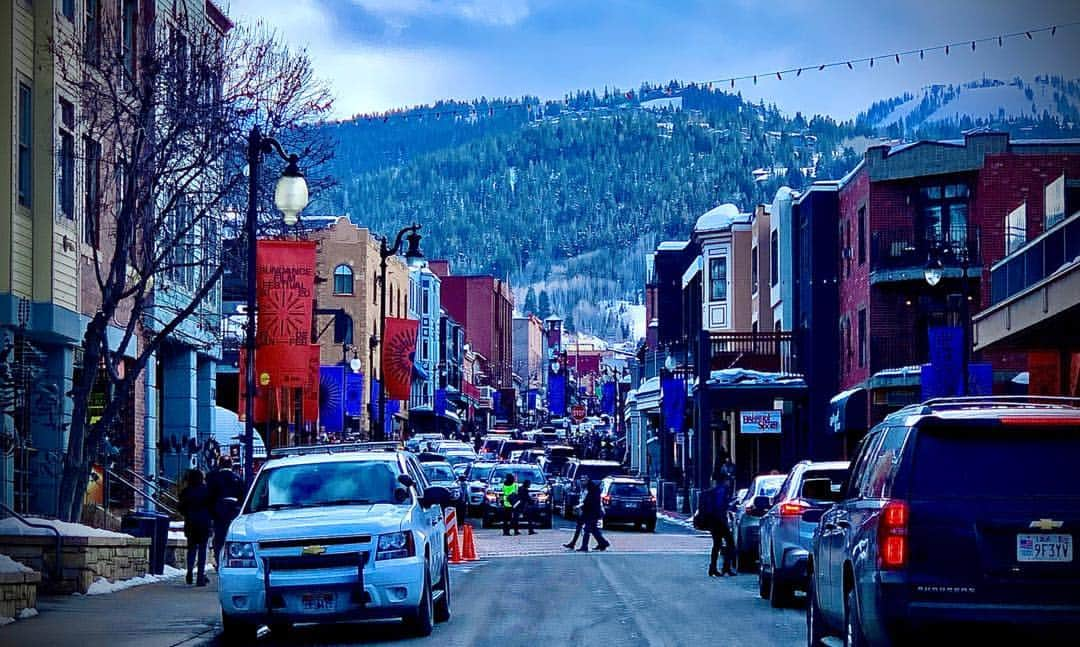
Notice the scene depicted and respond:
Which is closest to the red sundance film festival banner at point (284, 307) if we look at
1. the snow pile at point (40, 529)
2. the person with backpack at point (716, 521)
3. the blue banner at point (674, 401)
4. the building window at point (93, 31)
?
the building window at point (93, 31)

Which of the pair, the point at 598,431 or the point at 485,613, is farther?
the point at 598,431

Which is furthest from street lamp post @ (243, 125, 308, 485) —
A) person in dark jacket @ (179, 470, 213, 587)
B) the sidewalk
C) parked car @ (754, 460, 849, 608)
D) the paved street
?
parked car @ (754, 460, 849, 608)

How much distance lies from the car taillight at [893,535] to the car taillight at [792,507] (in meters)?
11.1

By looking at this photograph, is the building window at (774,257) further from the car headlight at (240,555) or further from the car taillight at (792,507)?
the car headlight at (240,555)

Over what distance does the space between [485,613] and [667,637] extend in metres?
4.07

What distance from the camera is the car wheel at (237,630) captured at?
18.1 meters

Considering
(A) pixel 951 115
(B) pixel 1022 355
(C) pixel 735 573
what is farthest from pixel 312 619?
(A) pixel 951 115

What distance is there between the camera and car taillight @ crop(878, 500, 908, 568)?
1195 cm

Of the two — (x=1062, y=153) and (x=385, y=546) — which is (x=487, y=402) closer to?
(x=1062, y=153)

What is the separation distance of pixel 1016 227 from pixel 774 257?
22.2m

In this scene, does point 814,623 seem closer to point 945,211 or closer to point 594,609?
point 594,609

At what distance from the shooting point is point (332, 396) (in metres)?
58.1

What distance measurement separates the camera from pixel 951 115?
175m

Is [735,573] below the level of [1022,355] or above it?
below
